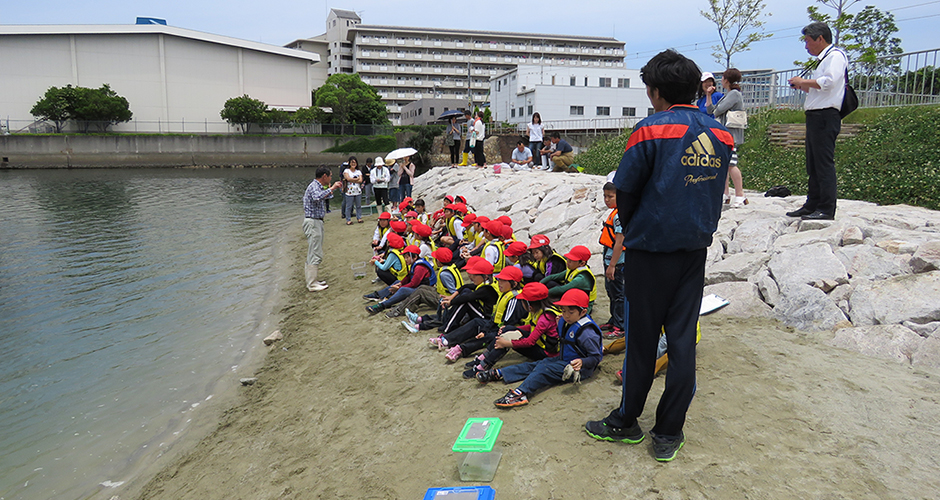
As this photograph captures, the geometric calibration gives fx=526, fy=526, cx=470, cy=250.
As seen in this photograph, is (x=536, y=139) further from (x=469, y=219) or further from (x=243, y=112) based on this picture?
(x=243, y=112)

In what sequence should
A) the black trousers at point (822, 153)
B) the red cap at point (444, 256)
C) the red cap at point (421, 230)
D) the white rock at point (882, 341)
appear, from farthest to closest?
1. the red cap at point (421, 230)
2. the red cap at point (444, 256)
3. the black trousers at point (822, 153)
4. the white rock at point (882, 341)

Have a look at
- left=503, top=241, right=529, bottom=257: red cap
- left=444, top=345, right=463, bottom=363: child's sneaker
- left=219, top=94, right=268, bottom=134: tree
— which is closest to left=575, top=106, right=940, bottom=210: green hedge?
left=503, top=241, right=529, bottom=257: red cap

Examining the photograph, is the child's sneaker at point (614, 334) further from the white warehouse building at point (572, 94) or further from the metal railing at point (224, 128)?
the metal railing at point (224, 128)

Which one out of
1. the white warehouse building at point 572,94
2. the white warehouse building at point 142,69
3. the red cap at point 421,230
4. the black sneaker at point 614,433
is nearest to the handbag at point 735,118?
the red cap at point 421,230

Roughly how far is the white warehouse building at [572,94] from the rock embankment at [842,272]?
37.9 metres

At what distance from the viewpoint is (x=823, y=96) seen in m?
5.85

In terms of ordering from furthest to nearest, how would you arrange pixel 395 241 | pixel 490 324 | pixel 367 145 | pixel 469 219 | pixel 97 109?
pixel 367 145 → pixel 97 109 → pixel 469 219 → pixel 395 241 → pixel 490 324

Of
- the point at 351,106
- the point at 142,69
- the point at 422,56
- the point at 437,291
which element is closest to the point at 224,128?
the point at 142,69

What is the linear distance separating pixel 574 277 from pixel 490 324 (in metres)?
1.16

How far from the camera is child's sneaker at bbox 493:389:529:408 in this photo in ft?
14.2

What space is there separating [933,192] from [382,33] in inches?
3089

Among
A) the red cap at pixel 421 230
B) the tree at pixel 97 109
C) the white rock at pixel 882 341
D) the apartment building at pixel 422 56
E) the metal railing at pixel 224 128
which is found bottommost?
the white rock at pixel 882 341

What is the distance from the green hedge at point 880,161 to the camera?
843cm

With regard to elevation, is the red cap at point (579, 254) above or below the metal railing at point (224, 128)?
below
